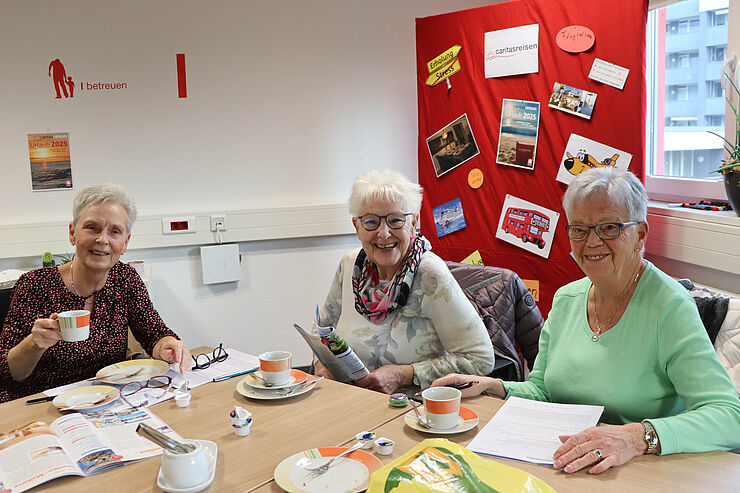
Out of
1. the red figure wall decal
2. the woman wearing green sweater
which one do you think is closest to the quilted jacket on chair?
the woman wearing green sweater

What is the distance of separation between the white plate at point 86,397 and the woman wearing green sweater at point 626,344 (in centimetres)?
93

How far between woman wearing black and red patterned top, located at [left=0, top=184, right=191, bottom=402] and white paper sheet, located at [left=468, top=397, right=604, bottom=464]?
1.03 m

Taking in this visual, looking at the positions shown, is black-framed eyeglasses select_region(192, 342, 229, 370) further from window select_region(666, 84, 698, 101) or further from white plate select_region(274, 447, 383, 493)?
window select_region(666, 84, 698, 101)

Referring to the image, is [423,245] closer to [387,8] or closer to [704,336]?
[704,336]

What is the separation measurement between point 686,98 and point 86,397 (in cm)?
284

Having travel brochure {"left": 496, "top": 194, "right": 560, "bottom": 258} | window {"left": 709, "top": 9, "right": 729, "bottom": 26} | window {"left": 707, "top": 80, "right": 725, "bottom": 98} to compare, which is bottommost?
travel brochure {"left": 496, "top": 194, "right": 560, "bottom": 258}

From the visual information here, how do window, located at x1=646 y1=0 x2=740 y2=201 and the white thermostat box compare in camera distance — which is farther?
Result: the white thermostat box

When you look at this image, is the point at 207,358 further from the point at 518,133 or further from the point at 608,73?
the point at 608,73

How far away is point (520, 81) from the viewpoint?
322 centimetres

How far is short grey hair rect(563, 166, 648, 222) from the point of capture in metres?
1.68

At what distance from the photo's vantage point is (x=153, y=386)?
75.6 inches

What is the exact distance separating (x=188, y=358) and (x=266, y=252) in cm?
173

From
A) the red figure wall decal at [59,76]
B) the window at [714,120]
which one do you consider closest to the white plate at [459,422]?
the window at [714,120]

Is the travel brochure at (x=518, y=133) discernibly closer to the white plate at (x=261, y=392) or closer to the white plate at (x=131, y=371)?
the white plate at (x=261, y=392)
